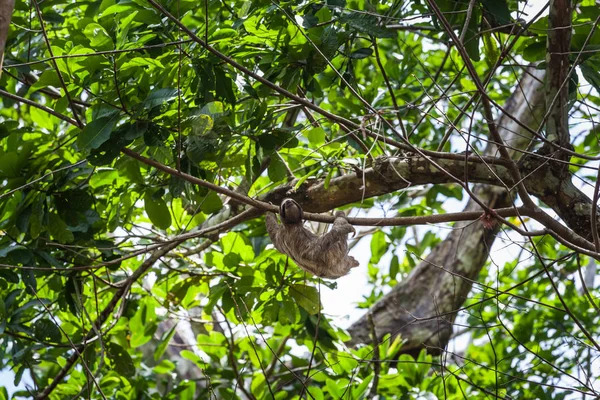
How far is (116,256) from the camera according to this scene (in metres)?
4.43

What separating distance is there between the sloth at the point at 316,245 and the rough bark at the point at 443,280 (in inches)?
93.8

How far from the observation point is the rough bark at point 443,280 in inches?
242

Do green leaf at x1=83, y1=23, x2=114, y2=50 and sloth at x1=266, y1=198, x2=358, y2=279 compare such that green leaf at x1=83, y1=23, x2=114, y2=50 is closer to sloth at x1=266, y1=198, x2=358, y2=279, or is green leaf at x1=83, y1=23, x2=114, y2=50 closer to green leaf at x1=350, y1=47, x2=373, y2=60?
sloth at x1=266, y1=198, x2=358, y2=279

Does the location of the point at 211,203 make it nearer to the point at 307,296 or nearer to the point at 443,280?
the point at 307,296

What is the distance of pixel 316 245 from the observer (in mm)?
3734

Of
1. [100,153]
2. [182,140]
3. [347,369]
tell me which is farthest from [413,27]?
[347,369]

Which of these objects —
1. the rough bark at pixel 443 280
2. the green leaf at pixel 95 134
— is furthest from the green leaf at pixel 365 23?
the rough bark at pixel 443 280

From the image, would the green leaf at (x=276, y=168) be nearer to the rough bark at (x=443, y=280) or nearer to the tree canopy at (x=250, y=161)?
the tree canopy at (x=250, y=161)

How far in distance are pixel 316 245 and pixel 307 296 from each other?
26.3 inches

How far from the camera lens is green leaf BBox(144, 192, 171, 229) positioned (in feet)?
13.4

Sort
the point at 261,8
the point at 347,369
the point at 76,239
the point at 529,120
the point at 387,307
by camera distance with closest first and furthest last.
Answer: the point at 261,8
the point at 76,239
the point at 347,369
the point at 529,120
the point at 387,307

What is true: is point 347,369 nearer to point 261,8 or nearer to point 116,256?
point 116,256

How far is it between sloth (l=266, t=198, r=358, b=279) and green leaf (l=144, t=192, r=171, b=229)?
732 millimetres

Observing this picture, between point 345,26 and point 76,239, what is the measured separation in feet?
6.76
